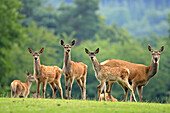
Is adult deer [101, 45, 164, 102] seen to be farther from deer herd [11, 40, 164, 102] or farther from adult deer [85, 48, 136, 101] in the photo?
adult deer [85, 48, 136, 101]

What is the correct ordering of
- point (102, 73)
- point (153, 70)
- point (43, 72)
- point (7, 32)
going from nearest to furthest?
point (102, 73)
point (43, 72)
point (153, 70)
point (7, 32)

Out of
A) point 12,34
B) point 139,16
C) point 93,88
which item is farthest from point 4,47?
point 139,16

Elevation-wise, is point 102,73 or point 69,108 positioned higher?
point 102,73

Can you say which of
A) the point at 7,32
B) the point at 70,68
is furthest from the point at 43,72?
the point at 7,32

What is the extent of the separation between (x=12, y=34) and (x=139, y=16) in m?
135

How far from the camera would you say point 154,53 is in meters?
17.1

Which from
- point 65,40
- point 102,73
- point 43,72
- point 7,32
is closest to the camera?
point 102,73

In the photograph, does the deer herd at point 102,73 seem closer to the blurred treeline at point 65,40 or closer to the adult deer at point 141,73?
the adult deer at point 141,73

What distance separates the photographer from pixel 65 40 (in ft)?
200

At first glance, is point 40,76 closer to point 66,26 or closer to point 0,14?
point 0,14

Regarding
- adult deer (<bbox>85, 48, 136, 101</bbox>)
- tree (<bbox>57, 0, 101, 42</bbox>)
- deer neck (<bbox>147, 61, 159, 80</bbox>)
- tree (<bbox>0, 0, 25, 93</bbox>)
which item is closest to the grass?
adult deer (<bbox>85, 48, 136, 101</bbox>)

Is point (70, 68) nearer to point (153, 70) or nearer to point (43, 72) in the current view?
point (43, 72)

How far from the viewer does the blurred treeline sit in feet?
141

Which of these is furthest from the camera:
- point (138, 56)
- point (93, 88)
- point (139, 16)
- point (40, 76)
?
point (139, 16)
